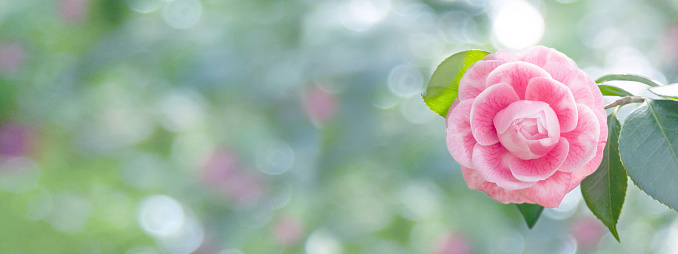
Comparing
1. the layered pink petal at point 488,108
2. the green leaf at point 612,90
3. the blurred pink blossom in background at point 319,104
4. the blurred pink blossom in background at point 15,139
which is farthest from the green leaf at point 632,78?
the blurred pink blossom in background at point 15,139

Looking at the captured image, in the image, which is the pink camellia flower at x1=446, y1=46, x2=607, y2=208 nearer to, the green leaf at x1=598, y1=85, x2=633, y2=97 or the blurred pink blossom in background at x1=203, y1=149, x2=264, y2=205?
the green leaf at x1=598, y1=85, x2=633, y2=97

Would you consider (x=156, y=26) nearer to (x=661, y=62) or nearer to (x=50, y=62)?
(x=50, y=62)

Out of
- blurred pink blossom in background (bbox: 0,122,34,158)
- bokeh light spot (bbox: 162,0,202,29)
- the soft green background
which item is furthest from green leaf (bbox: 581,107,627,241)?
blurred pink blossom in background (bbox: 0,122,34,158)

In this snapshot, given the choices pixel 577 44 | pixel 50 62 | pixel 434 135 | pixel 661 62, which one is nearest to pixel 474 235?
pixel 434 135

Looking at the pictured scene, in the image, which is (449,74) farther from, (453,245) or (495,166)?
(453,245)

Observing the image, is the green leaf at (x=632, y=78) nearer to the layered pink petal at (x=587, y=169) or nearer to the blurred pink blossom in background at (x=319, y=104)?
the layered pink petal at (x=587, y=169)

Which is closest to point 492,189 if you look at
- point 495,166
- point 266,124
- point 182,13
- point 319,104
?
point 495,166

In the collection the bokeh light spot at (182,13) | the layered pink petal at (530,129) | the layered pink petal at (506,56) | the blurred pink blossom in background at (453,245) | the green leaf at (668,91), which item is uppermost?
the bokeh light spot at (182,13)
